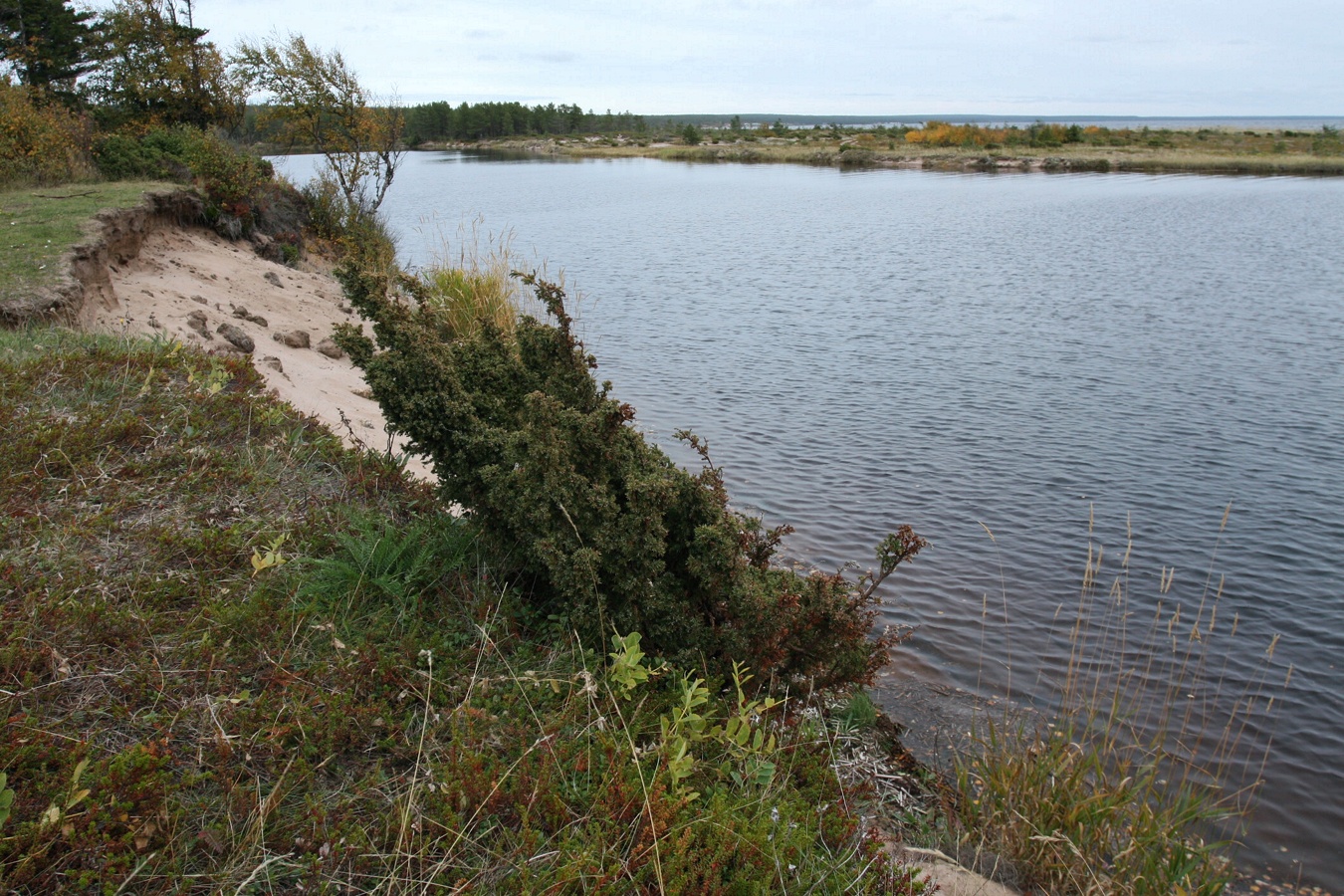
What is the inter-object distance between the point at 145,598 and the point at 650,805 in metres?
2.30

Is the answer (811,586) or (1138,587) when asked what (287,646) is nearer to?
(811,586)

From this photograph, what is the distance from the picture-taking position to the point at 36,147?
1298cm

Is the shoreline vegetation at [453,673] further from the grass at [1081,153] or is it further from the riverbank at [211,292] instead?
the grass at [1081,153]

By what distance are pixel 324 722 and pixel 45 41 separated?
2730 centimetres

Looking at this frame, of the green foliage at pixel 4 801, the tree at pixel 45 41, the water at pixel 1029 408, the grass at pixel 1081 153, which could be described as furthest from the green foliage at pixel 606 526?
the grass at pixel 1081 153

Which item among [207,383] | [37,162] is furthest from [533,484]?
[37,162]

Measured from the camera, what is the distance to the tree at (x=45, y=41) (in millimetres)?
22109

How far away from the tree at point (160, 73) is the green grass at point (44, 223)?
7872 millimetres

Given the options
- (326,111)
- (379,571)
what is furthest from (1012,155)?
(379,571)

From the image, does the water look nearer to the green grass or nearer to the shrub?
the green grass

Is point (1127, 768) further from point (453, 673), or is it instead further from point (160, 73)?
point (160, 73)

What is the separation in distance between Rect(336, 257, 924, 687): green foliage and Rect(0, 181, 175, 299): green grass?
5353mm

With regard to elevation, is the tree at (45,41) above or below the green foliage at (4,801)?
above

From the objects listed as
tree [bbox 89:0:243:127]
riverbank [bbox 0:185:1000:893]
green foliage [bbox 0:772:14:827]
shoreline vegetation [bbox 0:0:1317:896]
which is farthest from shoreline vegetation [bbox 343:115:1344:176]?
green foliage [bbox 0:772:14:827]
